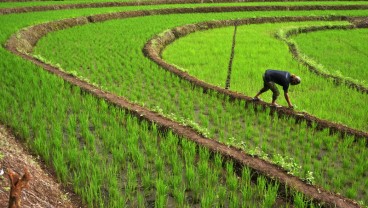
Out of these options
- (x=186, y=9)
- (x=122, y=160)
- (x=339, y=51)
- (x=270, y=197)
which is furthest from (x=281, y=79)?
(x=186, y=9)

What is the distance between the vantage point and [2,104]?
5.90m

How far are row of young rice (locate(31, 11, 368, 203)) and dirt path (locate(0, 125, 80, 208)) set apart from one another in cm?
219

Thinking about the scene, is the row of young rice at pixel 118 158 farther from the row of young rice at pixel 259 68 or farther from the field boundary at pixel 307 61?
the field boundary at pixel 307 61

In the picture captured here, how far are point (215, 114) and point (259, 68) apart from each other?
402 cm

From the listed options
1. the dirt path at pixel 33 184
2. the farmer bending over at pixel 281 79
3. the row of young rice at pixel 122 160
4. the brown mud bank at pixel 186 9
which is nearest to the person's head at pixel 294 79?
the farmer bending over at pixel 281 79

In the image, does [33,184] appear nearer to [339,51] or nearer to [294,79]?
[294,79]

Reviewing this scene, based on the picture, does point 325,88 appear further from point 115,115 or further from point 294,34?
point 294,34

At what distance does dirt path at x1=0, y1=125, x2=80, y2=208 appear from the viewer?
10.2ft

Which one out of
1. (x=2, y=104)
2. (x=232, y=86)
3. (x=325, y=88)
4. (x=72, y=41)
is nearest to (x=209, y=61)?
(x=232, y=86)

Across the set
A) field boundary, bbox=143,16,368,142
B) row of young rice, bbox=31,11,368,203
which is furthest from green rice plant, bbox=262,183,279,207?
field boundary, bbox=143,16,368,142

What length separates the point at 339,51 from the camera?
1309 centimetres

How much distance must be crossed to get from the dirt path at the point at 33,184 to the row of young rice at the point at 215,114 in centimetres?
219

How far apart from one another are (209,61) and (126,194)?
750 cm

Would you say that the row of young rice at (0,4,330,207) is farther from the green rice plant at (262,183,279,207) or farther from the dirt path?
the dirt path
